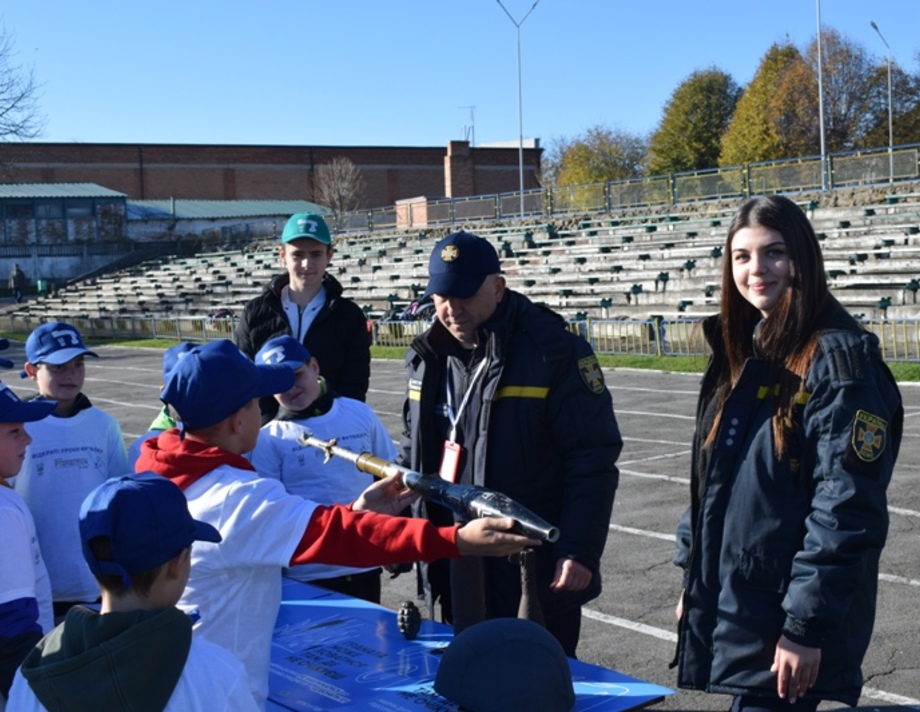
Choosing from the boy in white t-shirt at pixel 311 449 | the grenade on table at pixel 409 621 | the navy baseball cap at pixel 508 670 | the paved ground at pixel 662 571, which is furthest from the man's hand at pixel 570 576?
the paved ground at pixel 662 571

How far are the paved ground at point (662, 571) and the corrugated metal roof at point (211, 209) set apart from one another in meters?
48.2

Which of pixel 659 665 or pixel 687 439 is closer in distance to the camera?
pixel 659 665

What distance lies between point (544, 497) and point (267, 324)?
2.42 metres

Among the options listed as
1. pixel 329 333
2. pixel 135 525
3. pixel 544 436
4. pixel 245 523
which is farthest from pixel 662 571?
pixel 135 525

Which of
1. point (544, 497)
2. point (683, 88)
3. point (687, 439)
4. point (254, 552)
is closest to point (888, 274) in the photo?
point (687, 439)

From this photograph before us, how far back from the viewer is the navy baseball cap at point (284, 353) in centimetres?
498

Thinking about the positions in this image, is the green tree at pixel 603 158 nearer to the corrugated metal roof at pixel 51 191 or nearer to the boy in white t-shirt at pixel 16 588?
the corrugated metal roof at pixel 51 191

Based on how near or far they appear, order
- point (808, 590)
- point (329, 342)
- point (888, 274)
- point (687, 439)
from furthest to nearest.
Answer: point (888, 274)
point (687, 439)
point (329, 342)
point (808, 590)

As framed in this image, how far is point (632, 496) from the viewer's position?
1057 cm

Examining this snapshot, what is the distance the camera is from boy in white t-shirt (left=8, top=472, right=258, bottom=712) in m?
2.30

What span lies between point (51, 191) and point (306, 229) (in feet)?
193

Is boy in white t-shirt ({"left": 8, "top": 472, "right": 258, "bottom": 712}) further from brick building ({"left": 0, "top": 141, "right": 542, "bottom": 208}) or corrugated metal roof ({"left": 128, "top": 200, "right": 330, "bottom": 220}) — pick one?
brick building ({"left": 0, "top": 141, "right": 542, "bottom": 208})

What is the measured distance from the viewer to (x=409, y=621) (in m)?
4.12

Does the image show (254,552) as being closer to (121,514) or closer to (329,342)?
(121,514)
